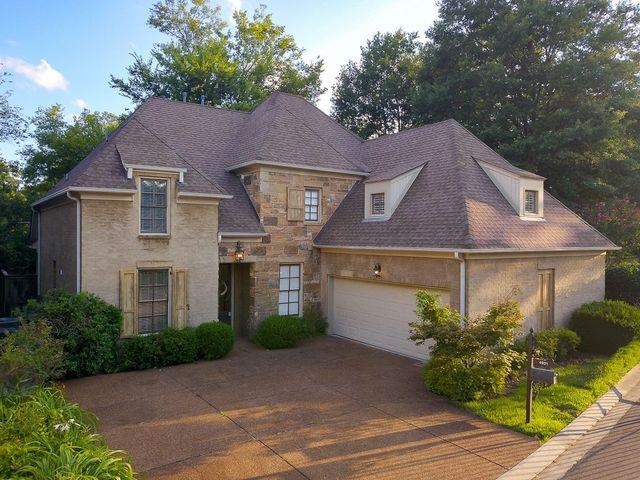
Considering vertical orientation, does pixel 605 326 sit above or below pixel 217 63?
below

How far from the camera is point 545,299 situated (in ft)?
44.6

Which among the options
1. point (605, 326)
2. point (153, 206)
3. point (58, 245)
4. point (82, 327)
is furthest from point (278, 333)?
point (605, 326)

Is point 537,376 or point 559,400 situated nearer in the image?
point 537,376

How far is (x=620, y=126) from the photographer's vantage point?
66.6 feet

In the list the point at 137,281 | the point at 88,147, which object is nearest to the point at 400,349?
the point at 137,281

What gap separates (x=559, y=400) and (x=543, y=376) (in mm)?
1944

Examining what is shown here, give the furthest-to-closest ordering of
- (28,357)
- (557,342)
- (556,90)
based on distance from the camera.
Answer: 1. (556,90)
2. (557,342)
3. (28,357)

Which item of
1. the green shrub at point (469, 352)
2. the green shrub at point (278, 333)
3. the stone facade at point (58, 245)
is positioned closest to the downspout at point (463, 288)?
the green shrub at point (469, 352)

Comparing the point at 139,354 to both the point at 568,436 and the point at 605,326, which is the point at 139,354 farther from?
the point at 605,326

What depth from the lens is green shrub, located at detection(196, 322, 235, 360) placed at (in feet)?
40.7

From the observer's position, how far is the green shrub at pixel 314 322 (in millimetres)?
15016

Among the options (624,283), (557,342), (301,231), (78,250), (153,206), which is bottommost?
(557,342)

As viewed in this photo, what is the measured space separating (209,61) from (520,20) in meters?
16.7

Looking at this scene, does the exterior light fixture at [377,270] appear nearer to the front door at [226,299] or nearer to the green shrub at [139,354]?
the front door at [226,299]
